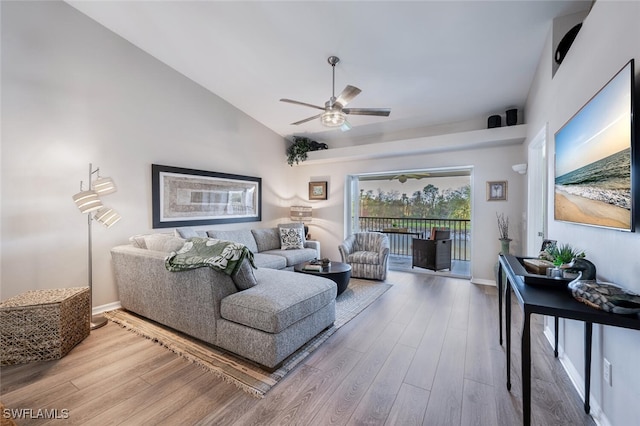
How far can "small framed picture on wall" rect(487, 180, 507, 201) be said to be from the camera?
4.22m

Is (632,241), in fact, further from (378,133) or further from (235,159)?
(235,159)

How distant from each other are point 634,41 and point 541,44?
189cm

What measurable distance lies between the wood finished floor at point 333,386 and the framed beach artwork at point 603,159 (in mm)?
1228

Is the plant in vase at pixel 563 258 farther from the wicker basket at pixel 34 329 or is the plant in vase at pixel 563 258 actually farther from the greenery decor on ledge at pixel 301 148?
the greenery decor on ledge at pixel 301 148

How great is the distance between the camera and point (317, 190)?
19.8ft

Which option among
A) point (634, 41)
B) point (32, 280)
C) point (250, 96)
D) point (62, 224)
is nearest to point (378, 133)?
point (250, 96)

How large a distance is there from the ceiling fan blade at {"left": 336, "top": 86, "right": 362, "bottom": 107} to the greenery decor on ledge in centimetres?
295

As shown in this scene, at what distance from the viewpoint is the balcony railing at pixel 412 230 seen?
6.56m

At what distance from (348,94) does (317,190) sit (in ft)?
11.3

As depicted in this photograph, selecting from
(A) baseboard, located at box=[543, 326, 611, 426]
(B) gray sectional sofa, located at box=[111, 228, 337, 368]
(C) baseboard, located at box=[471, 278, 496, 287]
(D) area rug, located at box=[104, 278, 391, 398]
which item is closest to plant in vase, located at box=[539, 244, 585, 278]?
(A) baseboard, located at box=[543, 326, 611, 426]

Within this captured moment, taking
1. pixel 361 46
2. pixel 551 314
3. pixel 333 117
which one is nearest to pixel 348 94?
pixel 333 117

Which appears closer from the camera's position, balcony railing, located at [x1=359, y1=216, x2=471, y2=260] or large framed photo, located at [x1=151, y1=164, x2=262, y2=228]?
large framed photo, located at [x1=151, y1=164, x2=262, y2=228]

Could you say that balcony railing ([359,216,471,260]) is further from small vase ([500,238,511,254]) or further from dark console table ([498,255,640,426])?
dark console table ([498,255,640,426])

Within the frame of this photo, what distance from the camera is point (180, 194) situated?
4.05 meters
